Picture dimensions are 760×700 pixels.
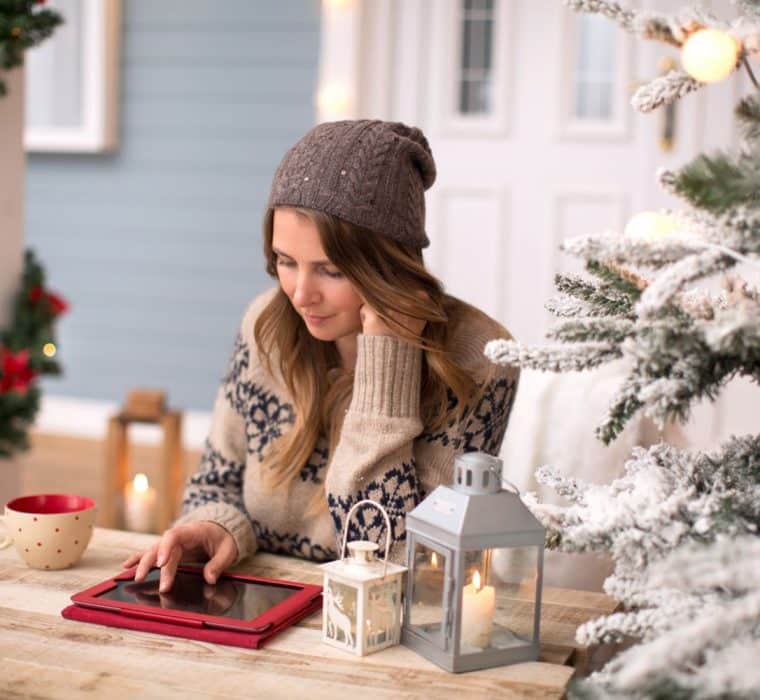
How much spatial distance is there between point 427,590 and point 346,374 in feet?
2.27

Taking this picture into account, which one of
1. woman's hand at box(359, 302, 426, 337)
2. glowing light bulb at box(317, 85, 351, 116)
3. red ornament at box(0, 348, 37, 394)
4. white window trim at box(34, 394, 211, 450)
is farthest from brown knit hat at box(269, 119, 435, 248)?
white window trim at box(34, 394, 211, 450)

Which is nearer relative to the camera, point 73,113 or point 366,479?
point 366,479

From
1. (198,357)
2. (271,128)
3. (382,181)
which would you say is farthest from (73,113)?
(382,181)

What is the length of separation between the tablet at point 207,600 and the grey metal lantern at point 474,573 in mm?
152

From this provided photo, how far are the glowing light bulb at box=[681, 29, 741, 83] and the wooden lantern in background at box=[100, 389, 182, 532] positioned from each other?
2.69 meters

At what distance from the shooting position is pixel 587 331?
0.85 metres

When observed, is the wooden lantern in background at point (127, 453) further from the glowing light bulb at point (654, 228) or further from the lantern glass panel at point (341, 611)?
the glowing light bulb at point (654, 228)

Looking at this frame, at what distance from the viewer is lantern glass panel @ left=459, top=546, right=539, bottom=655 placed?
993 mm

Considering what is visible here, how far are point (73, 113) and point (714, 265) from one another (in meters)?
4.25

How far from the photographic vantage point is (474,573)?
0.99 metres

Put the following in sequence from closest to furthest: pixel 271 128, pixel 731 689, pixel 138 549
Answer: pixel 731 689
pixel 138 549
pixel 271 128

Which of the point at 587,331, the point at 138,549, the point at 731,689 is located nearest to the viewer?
the point at 731,689

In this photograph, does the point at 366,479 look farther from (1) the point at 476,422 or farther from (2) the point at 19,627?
(2) the point at 19,627

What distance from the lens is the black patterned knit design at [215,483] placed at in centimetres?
164
